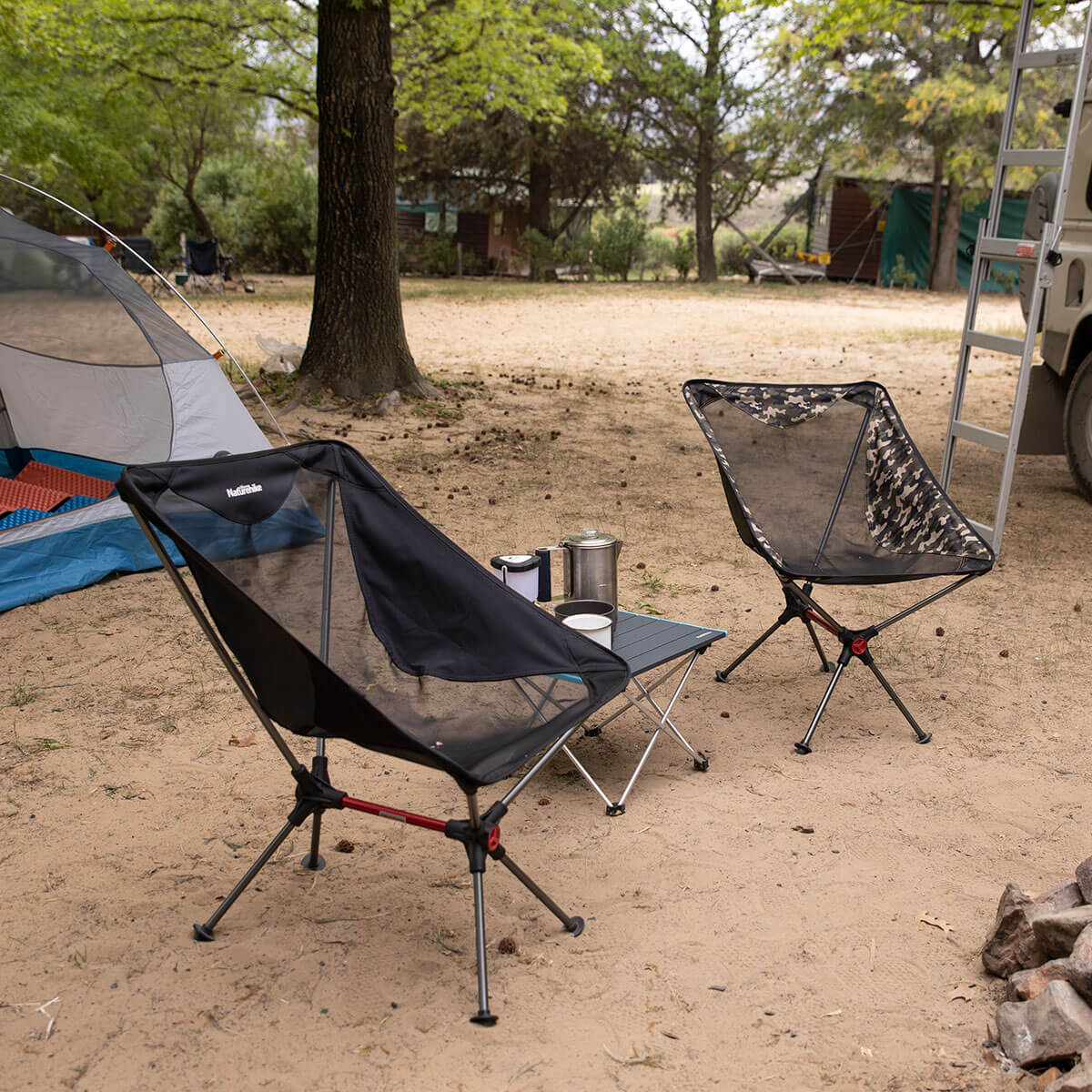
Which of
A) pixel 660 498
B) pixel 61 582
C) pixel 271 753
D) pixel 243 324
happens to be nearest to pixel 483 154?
pixel 243 324

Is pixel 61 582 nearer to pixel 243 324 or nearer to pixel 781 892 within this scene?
pixel 781 892

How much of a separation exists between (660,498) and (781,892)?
3776mm

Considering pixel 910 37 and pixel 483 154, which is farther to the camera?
pixel 483 154

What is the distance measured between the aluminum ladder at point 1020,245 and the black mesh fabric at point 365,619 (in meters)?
3.04

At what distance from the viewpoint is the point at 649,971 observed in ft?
7.36

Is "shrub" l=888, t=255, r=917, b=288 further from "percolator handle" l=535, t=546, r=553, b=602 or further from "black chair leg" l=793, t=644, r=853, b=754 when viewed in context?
"percolator handle" l=535, t=546, r=553, b=602

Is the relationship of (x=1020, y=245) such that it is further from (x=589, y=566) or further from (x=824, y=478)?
(x=589, y=566)

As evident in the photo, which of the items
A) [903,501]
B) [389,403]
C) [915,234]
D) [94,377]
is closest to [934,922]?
[903,501]

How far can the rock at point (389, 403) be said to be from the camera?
306 inches

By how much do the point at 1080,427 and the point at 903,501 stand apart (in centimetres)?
261

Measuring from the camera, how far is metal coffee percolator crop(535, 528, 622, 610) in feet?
10.7

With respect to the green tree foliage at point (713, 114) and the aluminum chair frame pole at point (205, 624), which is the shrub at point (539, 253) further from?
the aluminum chair frame pole at point (205, 624)

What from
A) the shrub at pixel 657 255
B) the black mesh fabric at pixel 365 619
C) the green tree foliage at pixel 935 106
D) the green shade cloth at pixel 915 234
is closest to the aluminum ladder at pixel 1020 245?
the black mesh fabric at pixel 365 619

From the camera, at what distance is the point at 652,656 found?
9.79 feet
